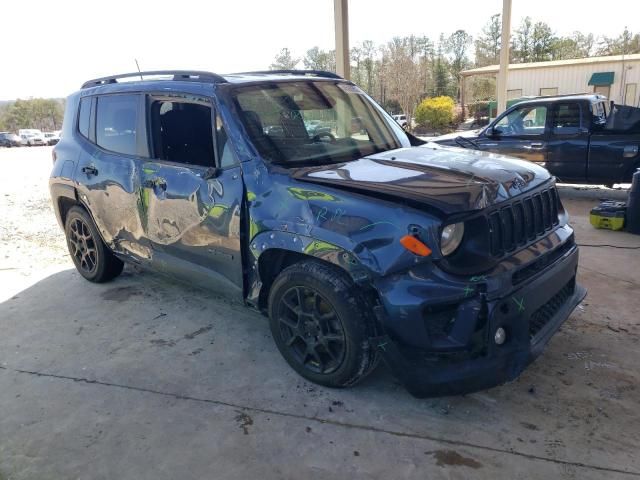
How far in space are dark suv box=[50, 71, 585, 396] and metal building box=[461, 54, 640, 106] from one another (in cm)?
2797

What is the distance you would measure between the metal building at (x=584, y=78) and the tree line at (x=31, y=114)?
65873mm

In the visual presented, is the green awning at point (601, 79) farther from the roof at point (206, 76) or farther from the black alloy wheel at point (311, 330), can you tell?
the black alloy wheel at point (311, 330)

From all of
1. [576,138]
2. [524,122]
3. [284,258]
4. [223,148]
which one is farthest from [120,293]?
[576,138]

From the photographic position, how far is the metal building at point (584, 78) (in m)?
26.9

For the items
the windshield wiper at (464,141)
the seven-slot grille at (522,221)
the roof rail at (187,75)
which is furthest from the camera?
the windshield wiper at (464,141)

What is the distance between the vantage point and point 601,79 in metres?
27.0

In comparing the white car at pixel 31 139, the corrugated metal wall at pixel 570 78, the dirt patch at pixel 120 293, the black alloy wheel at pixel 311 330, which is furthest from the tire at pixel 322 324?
the white car at pixel 31 139

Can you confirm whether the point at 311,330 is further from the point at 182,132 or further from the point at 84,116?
the point at 84,116

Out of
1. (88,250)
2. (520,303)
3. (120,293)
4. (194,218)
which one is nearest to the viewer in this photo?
(520,303)

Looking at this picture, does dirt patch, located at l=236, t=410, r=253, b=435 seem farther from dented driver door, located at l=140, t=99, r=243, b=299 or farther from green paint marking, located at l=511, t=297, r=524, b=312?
green paint marking, located at l=511, t=297, r=524, b=312

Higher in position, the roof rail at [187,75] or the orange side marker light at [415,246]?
the roof rail at [187,75]

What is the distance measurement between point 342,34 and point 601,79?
23513 mm

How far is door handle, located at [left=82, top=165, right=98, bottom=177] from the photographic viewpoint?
179 inches

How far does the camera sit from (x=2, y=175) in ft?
48.6
